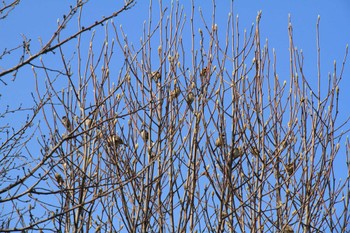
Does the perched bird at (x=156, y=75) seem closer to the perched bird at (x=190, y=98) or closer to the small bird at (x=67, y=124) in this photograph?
the perched bird at (x=190, y=98)

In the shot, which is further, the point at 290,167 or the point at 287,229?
the point at 290,167

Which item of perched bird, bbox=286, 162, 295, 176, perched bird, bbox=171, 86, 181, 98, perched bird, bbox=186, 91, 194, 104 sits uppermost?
perched bird, bbox=171, 86, 181, 98

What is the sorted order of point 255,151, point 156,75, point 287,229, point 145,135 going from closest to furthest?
point 287,229
point 255,151
point 145,135
point 156,75

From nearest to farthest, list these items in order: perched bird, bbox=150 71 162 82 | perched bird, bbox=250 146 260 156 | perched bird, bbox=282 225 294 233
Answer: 1. perched bird, bbox=282 225 294 233
2. perched bird, bbox=250 146 260 156
3. perched bird, bbox=150 71 162 82

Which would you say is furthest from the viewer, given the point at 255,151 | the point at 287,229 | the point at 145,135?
the point at 145,135

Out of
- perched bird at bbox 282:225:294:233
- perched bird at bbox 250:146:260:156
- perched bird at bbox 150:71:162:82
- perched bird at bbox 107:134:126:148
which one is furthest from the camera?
perched bird at bbox 150:71:162:82

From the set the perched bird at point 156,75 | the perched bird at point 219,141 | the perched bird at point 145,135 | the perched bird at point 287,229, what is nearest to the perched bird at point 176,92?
the perched bird at point 156,75

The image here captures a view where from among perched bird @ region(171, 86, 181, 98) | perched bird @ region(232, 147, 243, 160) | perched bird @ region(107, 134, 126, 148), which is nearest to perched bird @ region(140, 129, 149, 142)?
perched bird @ region(107, 134, 126, 148)

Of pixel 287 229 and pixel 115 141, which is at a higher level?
pixel 115 141

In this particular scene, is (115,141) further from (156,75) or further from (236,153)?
(236,153)

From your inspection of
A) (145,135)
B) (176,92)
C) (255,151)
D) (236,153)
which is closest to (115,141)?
(145,135)

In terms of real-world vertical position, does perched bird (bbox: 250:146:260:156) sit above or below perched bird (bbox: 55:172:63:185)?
below

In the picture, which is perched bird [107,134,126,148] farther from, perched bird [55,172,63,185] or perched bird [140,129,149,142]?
perched bird [55,172,63,185]

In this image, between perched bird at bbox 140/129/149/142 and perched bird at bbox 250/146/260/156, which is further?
perched bird at bbox 140/129/149/142
